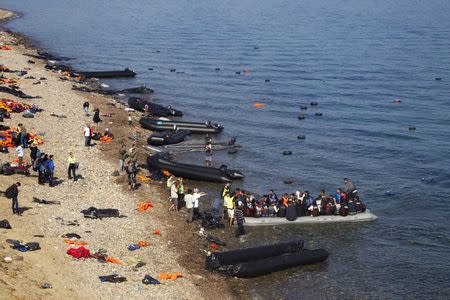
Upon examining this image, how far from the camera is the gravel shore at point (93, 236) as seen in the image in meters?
25.8

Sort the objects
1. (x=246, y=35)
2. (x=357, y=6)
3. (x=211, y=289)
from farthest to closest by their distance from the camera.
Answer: (x=357, y=6) < (x=246, y=35) < (x=211, y=289)

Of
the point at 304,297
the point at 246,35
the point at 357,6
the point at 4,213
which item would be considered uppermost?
the point at 357,6

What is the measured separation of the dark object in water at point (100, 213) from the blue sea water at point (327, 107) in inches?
296

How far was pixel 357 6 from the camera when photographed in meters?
198

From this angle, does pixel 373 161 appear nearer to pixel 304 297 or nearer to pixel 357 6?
pixel 304 297

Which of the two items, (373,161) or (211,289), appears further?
(373,161)

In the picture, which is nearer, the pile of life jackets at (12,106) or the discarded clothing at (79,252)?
the discarded clothing at (79,252)

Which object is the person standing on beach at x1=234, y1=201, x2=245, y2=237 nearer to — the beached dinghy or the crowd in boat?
the crowd in boat

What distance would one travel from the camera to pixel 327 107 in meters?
66.6

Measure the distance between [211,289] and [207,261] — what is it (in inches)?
79.9

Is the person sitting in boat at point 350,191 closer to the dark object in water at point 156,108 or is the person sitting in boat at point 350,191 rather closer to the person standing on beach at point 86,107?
the dark object in water at point 156,108

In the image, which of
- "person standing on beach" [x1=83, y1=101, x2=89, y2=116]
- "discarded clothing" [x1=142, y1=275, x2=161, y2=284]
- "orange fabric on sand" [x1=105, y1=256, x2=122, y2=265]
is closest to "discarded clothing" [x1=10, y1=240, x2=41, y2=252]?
"orange fabric on sand" [x1=105, y1=256, x2=122, y2=265]

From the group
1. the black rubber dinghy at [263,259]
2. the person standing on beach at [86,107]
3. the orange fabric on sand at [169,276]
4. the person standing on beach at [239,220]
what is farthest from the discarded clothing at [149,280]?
the person standing on beach at [86,107]

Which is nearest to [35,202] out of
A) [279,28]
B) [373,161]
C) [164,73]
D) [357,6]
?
[373,161]
